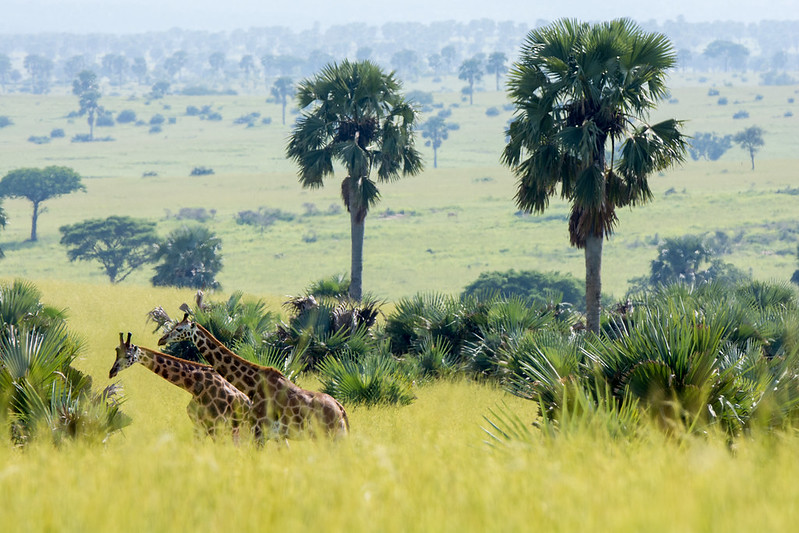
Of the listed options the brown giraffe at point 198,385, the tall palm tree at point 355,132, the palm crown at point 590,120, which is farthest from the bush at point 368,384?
the tall palm tree at point 355,132

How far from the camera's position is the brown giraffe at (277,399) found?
363 inches

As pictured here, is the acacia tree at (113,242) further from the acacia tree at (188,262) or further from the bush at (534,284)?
the bush at (534,284)

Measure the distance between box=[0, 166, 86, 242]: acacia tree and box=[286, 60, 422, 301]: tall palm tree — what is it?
69.4m

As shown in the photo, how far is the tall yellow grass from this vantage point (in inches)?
→ 174

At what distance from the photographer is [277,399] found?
9.30m

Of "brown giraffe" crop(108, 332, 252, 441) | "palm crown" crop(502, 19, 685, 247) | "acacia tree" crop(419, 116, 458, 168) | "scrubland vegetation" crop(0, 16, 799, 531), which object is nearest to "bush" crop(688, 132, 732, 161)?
"acacia tree" crop(419, 116, 458, 168)

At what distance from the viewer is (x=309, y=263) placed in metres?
79.9

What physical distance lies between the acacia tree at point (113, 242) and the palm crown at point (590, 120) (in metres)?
55.2

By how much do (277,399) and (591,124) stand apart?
45.2 ft

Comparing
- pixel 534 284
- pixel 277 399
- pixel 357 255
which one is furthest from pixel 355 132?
pixel 534 284

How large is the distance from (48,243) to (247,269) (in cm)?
2317

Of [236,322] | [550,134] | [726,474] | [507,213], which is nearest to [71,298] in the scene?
[236,322]

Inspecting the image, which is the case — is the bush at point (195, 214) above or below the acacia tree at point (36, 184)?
below

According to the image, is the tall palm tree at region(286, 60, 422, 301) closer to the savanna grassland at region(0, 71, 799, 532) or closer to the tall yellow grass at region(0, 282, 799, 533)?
the savanna grassland at region(0, 71, 799, 532)
